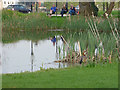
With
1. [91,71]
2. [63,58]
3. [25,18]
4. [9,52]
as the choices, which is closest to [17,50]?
[9,52]

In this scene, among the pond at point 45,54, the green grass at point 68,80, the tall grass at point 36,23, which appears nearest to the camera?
the green grass at point 68,80

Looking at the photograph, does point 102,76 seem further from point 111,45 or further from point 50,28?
point 50,28

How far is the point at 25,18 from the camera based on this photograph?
31656 millimetres

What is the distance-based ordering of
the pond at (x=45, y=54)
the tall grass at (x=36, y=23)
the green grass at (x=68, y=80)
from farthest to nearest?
the tall grass at (x=36, y=23) < the pond at (x=45, y=54) < the green grass at (x=68, y=80)

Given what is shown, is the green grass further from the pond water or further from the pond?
the pond water

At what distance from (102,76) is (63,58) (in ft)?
16.9

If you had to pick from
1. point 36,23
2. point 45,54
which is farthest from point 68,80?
point 36,23

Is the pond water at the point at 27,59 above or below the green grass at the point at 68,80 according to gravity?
below

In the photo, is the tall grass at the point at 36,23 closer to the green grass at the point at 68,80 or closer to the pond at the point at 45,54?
the pond at the point at 45,54

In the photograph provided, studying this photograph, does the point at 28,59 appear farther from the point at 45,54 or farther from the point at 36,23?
the point at 36,23

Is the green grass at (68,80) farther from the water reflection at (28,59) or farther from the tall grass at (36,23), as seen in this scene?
the tall grass at (36,23)

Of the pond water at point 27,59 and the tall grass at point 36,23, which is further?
the tall grass at point 36,23

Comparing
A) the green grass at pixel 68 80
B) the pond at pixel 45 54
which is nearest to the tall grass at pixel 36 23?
the pond at pixel 45 54

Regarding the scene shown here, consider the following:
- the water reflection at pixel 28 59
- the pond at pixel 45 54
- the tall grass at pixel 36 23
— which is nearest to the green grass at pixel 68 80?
the pond at pixel 45 54
